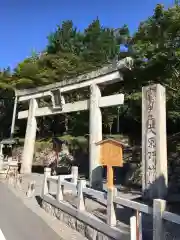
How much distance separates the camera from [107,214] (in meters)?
6.05

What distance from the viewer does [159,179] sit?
8.93 meters

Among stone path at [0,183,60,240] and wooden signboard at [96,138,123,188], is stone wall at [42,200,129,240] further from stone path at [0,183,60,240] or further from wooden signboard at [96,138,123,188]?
wooden signboard at [96,138,123,188]

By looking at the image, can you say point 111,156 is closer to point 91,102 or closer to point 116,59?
point 91,102

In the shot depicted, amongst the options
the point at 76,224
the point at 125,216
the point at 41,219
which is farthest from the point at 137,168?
the point at 76,224

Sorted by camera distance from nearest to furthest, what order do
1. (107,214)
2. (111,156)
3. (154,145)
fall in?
1. (107,214)
2. (111,156)
3. (154,145)

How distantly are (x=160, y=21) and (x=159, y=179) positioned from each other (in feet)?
31.2

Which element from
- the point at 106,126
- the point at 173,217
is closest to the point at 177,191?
the point at 173,217

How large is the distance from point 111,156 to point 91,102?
5624mm

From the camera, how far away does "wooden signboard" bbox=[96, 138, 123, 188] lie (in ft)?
26.5

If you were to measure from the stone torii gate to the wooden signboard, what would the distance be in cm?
363

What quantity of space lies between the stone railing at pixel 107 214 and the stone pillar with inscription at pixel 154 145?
94.2 inches

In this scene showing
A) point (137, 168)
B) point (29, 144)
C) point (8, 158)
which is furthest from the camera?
point (8, 158)

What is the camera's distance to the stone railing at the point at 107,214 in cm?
460

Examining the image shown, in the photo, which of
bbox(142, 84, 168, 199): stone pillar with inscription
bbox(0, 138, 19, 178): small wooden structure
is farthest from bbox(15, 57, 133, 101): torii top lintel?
bbox(0, 138, 19, 178): small wooden structure
